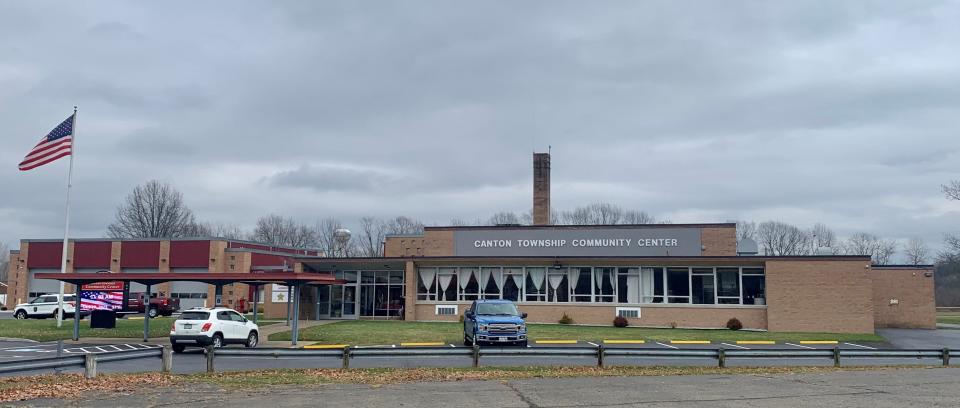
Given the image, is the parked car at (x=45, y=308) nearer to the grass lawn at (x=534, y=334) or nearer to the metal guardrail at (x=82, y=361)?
the grass lawn at (x=534, y=334)

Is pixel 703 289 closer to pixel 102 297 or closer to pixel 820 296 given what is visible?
pixel 820 296

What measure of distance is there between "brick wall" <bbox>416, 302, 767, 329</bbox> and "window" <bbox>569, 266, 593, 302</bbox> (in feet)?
2.18

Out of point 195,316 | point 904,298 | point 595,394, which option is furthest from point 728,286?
point 595,394

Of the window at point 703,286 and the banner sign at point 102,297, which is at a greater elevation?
the window at point 703,286

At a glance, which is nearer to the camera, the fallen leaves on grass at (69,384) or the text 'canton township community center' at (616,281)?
the fallen leaves on grass at (69,384)

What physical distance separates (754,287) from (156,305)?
36761 mm

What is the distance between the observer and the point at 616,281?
132 ft

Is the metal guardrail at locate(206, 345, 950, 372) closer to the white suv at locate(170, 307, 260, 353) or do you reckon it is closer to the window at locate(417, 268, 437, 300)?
the white suv at locate(170, 307, 260, 353)

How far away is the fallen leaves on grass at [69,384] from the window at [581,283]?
26.4m

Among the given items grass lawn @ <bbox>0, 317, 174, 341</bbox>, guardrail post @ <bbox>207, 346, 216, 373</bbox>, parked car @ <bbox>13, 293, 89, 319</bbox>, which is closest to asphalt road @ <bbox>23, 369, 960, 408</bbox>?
guardrail post @ <bbox>207, 346, 216, 373</bbox>

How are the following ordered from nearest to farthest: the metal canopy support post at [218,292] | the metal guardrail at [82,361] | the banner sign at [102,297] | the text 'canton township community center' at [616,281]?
the metal guardrail at [82,361] → the metal canopy support post at [218,292] → the text 'canton township community center' at [616,281] → the banner sign at [102,297]

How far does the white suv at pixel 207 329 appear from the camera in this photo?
2505 centimetres

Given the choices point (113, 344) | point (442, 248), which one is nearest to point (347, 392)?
point (113, 344)

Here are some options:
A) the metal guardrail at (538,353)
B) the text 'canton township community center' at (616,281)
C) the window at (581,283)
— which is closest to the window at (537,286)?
the text 'canton township community center' at (616,281)
